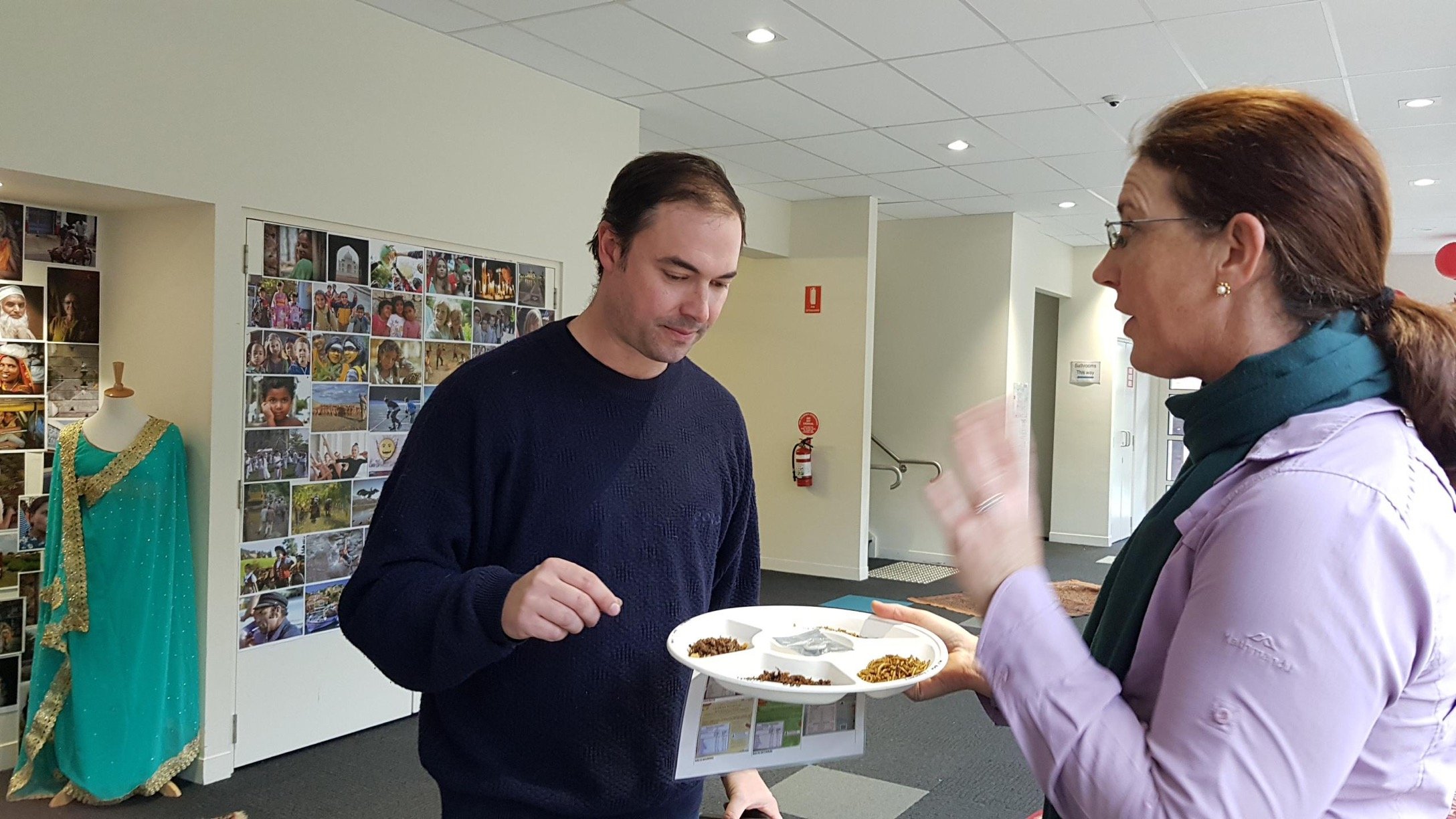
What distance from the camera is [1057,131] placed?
5863 millimetres

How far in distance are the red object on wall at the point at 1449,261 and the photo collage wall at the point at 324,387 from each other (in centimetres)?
374

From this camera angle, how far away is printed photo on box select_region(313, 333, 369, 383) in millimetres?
4031

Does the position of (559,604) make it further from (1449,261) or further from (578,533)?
(1449,261)

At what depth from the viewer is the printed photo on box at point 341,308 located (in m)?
4.01

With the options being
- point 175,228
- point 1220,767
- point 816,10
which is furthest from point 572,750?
point 816,10

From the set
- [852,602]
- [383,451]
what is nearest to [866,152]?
[852,602]

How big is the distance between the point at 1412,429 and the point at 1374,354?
0.07m

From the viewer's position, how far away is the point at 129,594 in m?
3.46

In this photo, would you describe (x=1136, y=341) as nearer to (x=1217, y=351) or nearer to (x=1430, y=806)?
(x=1217, y=351)

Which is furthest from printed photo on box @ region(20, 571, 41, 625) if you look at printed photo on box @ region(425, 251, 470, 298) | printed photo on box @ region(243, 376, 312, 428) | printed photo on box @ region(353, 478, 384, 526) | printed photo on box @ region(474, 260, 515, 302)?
printed photo on box @ region(474, 260, 515, 302)

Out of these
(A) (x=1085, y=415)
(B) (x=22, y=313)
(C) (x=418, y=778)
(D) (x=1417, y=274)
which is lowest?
(C) (x=418, y=778)

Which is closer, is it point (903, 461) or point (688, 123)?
point (688, 123)

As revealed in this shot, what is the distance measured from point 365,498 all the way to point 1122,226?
377 cm

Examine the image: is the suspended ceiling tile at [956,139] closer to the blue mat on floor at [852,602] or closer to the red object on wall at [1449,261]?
the red object on wall at [1449,261]
